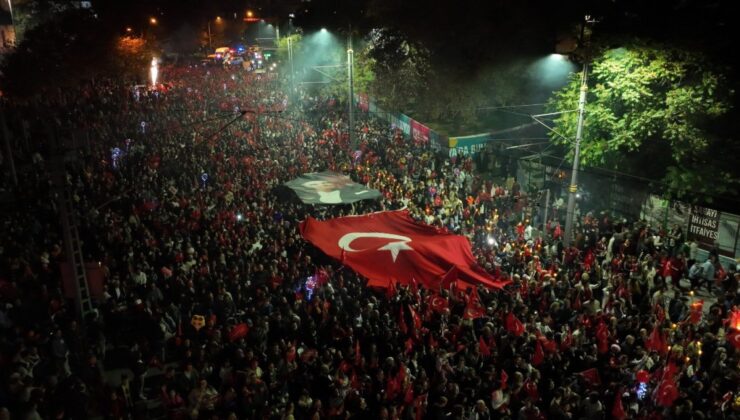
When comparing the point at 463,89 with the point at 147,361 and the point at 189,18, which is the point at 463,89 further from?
the point at 189,18

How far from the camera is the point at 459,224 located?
2005 centimetres

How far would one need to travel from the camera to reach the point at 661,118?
2095 cm

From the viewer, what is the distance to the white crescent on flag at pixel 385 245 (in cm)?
1441

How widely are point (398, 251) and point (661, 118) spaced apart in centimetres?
1293

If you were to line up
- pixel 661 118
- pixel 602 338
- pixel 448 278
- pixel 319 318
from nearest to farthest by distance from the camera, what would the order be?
pixel 602 338 < pixel 319 318 < pixel 448 278 < pixel 661 118

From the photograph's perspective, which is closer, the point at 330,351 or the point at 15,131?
the point at 330,351

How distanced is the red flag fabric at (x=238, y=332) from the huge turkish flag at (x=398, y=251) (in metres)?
3.30

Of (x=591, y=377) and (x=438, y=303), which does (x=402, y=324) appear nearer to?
(x=438, y=303)

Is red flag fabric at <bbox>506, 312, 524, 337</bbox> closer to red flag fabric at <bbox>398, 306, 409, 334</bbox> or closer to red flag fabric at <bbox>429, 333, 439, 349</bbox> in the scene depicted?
red flag fabric at <bbox>429, 333, 439, 349</bbox>

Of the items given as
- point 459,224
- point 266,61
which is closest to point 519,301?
point 459,224

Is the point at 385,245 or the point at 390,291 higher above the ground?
the point at 385,245

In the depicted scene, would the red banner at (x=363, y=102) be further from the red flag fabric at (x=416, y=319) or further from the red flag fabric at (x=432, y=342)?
the red flag fabric at (x=432, y=342)

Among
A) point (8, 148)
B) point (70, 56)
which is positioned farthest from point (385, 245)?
point (70, 56)

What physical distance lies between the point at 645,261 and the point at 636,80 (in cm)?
835
